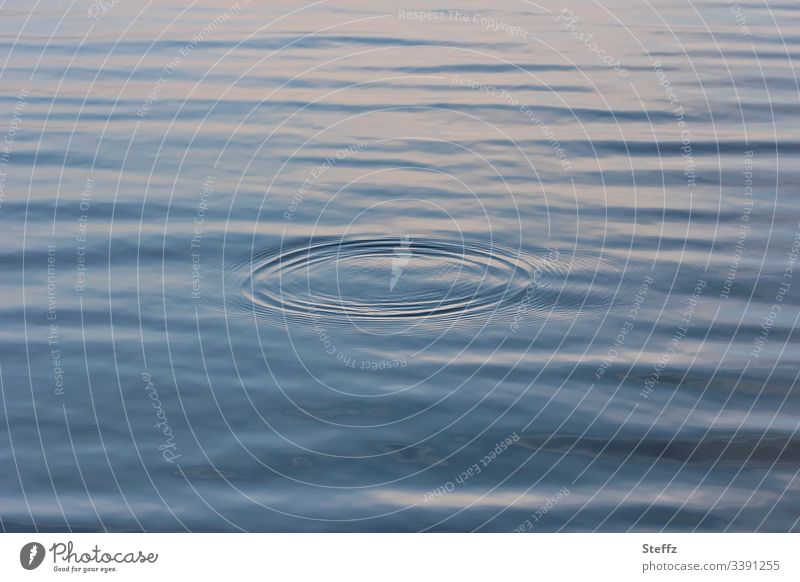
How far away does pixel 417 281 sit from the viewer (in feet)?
33.1

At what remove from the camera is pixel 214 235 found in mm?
11188

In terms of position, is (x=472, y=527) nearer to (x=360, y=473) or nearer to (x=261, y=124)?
(x=360, y=473)

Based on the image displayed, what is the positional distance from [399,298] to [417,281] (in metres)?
0.36

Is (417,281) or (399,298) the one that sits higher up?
(417,281)

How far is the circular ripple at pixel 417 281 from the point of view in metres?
9.65
